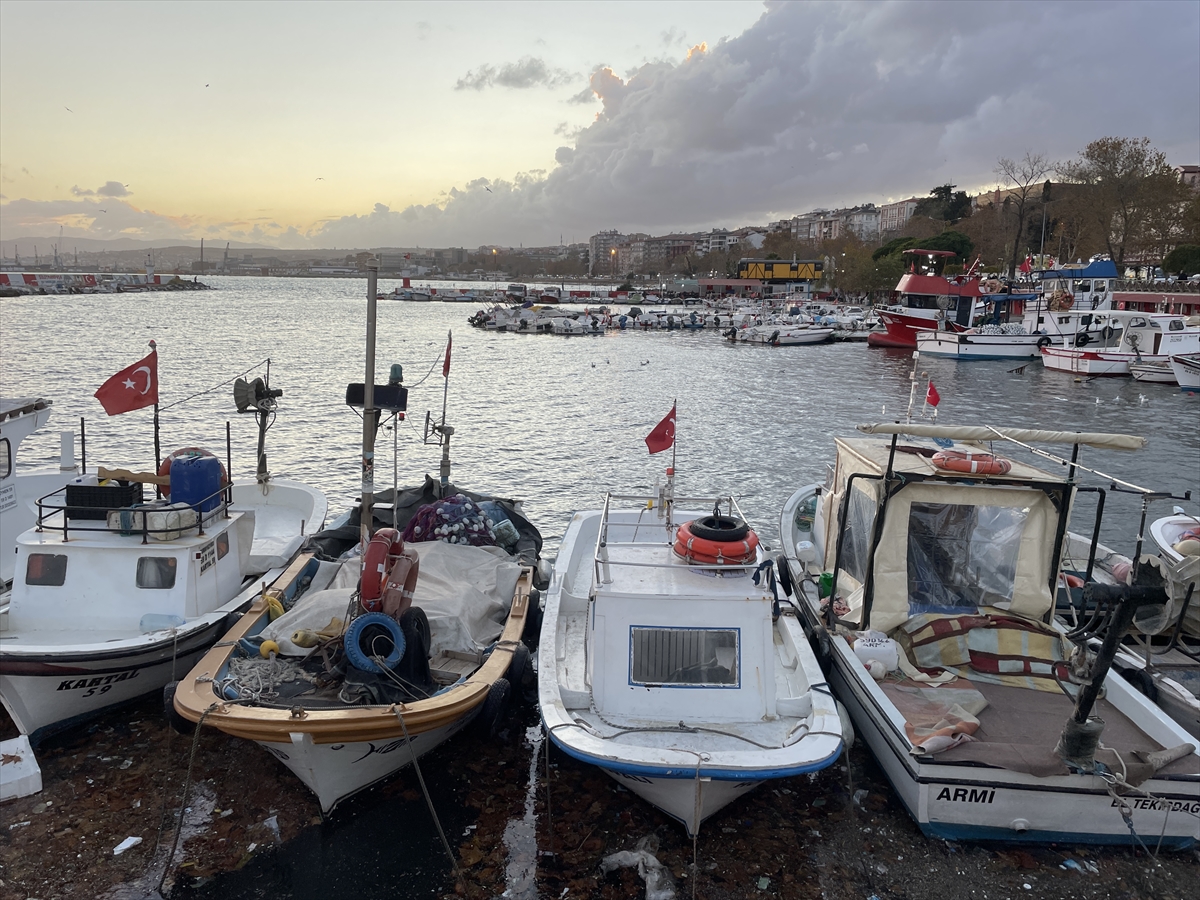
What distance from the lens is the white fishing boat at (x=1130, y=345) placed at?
143 ft

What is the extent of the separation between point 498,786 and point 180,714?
324 centimetres

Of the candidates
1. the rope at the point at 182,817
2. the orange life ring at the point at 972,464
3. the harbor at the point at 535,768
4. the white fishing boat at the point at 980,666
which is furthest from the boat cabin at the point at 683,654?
the rope at the point at 182,817

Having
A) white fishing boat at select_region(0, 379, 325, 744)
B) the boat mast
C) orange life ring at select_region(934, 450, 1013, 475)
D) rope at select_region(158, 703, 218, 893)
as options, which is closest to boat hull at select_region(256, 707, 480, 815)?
rope at select_region(158, 703, 218, 893)

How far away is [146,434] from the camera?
26844 mm

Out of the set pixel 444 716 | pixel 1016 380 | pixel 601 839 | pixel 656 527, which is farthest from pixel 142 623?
pixel 1016 380

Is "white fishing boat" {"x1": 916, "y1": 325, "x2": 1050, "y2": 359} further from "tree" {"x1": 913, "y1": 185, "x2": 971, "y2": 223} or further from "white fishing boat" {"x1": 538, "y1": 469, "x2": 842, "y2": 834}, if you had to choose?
"tree" {"x1": 913, "y1": 185, "x2": 971, "y2": 223}

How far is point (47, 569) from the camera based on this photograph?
8.96 m

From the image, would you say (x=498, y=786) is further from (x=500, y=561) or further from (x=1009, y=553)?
(x=1009, y=553)

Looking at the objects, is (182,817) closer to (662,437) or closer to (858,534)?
(662,437)

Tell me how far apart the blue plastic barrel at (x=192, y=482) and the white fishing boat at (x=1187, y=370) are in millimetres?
48405

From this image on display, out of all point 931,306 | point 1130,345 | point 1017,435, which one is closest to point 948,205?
point 931,306

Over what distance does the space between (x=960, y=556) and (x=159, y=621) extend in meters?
9.62

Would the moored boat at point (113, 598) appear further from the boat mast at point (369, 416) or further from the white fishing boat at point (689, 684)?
the white fishing boat at point (689, 684)

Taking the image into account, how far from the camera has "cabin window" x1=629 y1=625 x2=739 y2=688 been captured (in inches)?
295
